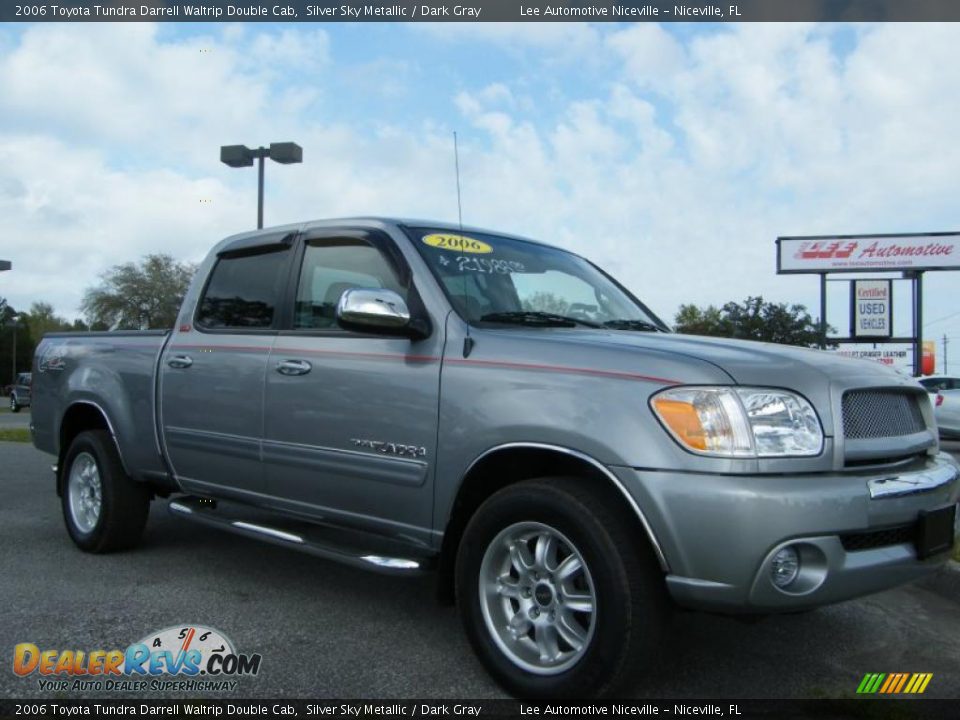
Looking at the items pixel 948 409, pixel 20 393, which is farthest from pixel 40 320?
pixel 948 409

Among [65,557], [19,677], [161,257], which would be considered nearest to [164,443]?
[65,557]

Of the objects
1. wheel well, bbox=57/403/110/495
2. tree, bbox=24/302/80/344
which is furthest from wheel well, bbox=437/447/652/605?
tree, bbox=24/302/80/344

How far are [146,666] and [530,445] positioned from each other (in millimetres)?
1813

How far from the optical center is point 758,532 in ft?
9.15

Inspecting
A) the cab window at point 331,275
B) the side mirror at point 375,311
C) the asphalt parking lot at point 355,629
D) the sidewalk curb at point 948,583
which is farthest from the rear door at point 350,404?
the sidewalk curb at point 948,583

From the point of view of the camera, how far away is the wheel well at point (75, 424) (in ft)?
18.8

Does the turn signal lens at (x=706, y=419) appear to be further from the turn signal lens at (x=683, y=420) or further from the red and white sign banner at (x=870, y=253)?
the red and white sign banner at (x=870, y=253)

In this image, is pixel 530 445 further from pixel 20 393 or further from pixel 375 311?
pixel 20 393

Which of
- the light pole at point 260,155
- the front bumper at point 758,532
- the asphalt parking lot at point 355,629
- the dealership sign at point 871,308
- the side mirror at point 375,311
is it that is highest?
the light pole at point 260,155

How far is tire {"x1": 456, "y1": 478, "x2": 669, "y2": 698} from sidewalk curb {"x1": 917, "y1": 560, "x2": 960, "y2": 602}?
102 inches

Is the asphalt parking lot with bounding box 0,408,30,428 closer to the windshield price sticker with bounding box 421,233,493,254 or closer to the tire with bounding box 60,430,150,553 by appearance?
the tire with bounding box 60,430,150,553

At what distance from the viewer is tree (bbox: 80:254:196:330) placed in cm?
2430

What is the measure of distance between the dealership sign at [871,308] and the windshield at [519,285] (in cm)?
3454

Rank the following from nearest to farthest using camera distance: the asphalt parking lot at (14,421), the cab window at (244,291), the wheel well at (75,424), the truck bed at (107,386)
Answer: the cab window at (244,291), the truck bed at (107,386), the wheel well at (75,424), the asphalt parking lot at (14,421)
